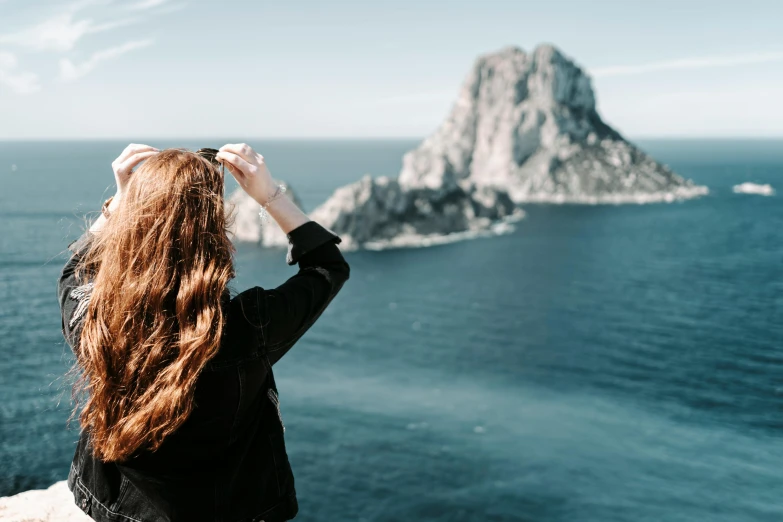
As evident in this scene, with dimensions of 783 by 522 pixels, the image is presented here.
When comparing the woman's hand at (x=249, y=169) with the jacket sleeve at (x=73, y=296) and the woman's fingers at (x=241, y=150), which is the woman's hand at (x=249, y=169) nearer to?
the woman's fingers at (x=241, y=150)

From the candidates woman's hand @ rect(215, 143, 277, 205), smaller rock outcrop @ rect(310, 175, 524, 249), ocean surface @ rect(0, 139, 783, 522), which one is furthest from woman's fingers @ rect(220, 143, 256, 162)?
smaller rock outcrop @ rect(310, 175, 524, 249)

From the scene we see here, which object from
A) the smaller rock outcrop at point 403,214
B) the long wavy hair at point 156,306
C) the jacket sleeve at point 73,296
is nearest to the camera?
the long wavy hair at point 156,306

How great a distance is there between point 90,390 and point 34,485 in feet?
87.6

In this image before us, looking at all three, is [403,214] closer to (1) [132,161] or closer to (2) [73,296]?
(1) [132,161]

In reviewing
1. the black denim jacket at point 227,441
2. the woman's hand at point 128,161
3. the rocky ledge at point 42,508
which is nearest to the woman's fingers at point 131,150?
the woman's hand at point 128,161

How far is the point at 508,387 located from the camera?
56219 millimetres

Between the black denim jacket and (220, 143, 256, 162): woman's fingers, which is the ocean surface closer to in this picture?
the black denim jacket

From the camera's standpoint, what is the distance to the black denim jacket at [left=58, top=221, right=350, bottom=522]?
3.07 m

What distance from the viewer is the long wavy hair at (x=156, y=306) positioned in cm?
288

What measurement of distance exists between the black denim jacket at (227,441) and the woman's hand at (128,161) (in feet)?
1.53

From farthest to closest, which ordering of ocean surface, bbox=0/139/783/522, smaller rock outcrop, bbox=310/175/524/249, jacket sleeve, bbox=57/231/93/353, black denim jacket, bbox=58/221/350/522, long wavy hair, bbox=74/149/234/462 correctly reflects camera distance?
1. smaller rock outcrop, bbox=310/175/524/249
2. ocean surface, bbox=0/139/783/522
3. jacket sleeve, bbox=57/231/93/353
4. black denim jacket, bbox=58/221/350/522
5. long wavy hair, bbox=74/149/234/462

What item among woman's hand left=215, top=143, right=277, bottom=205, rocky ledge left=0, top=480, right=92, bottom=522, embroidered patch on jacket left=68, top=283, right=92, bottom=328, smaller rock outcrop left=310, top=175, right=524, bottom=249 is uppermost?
woman's hand left=215, top=143, right=277, bottom=205

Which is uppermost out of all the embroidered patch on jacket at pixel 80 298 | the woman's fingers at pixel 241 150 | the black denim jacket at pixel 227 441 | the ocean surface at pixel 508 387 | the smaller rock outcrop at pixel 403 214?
the woman's fingers at pixel 241 150

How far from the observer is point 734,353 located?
209ft
